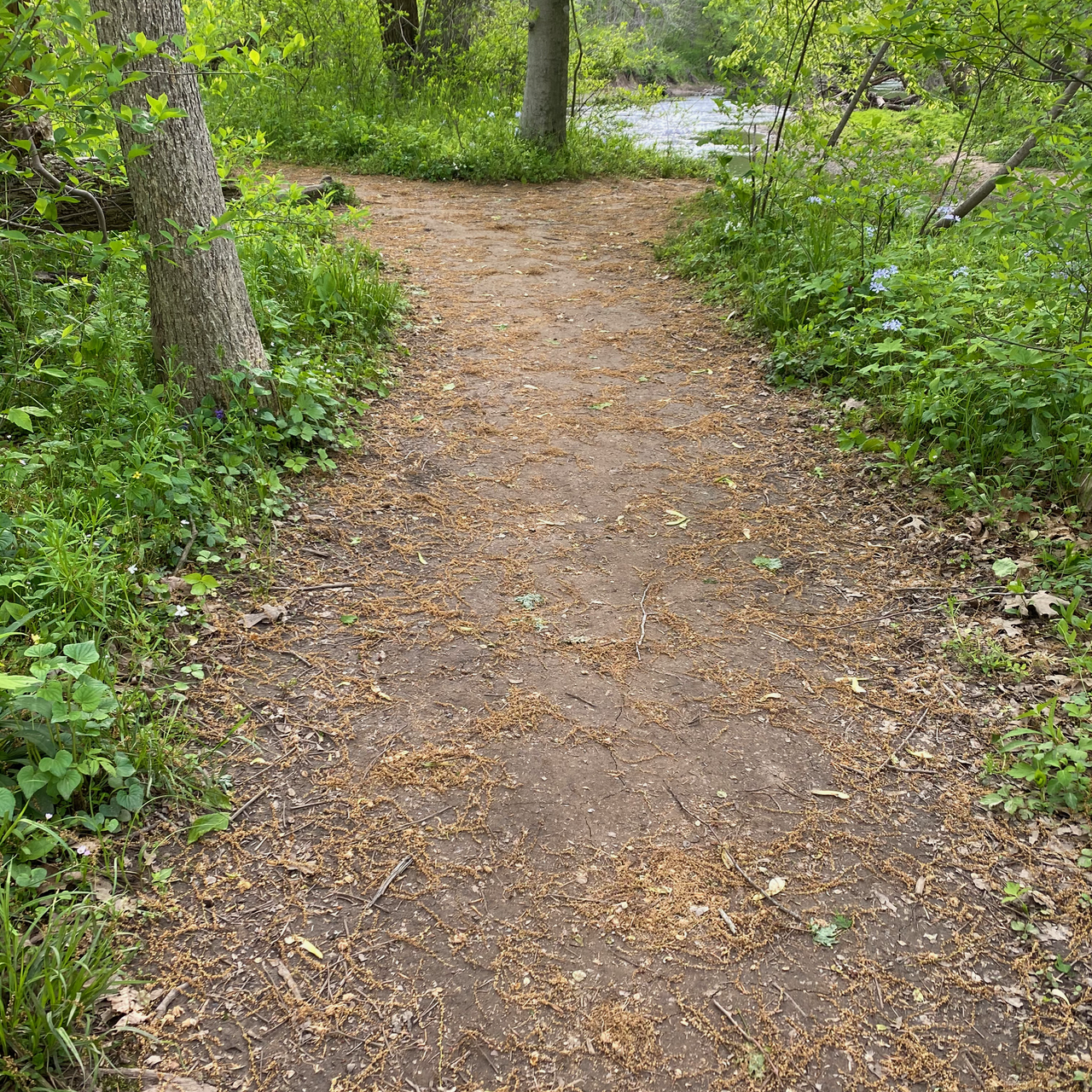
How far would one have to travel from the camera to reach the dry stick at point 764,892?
2.28 meters

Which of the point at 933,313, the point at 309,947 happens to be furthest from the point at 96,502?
the point at 933,313

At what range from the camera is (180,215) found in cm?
355

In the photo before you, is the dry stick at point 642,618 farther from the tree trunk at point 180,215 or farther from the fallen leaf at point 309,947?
the tree trunk at point 180,215

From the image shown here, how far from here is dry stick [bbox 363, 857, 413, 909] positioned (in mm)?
2291

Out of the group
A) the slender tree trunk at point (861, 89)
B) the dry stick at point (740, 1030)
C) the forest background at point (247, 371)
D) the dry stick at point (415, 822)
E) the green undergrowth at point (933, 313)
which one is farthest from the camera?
the slender tree trunk at point (861, 89)

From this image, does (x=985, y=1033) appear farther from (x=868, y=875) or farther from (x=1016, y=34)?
(x=1016, y=34)

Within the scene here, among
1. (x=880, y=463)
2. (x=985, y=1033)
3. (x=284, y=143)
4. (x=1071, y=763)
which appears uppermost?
(x=284, y=143)

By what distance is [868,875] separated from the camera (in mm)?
2393

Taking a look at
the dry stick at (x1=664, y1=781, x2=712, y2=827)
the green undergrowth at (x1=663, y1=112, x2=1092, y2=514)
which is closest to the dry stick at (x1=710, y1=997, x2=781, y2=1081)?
the dry stick at (x1=664, y1=781, x2=712, y2=827)

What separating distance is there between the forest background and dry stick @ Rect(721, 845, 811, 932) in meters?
0.91

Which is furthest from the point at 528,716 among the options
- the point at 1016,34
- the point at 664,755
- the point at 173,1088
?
the point at 1016,34

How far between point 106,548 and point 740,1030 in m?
A: 2.75

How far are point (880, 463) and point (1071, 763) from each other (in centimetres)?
205

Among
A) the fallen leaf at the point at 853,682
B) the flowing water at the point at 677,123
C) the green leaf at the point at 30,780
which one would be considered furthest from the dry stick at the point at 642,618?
the flowing water at the point at 677,123
